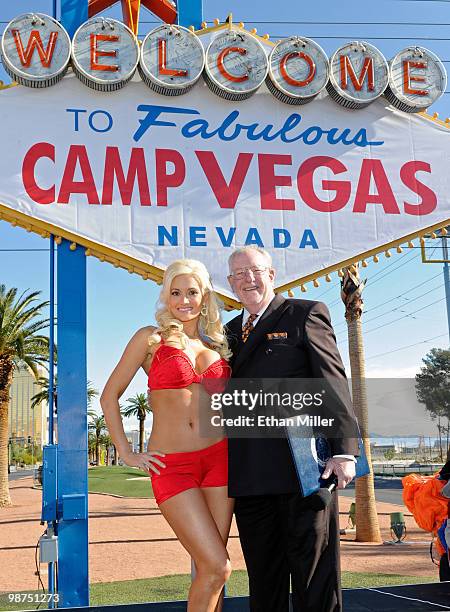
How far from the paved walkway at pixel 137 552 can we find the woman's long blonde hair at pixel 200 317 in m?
9.43

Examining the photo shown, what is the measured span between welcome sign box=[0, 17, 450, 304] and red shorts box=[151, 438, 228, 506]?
2173 millimetres

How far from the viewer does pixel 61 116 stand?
5.33m

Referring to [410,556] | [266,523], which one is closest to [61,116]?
[266,523]

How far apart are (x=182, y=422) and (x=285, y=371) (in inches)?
23.6

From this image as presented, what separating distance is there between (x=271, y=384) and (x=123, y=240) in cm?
245

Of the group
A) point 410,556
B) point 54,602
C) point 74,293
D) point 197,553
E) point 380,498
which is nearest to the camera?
point 197,553

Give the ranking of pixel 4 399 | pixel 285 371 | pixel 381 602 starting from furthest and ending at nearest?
pixel 4 399, pixel 381 602, pixel 285 371

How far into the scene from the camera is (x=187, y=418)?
10.9 feet

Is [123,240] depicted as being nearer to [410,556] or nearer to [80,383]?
[80,383]

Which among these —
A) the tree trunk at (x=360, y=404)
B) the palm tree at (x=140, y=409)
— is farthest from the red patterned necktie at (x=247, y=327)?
the palm tree at (x=140, y=409)

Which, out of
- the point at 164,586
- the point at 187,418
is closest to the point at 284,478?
the point at 187,418

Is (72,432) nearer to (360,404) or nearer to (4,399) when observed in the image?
(360,404)

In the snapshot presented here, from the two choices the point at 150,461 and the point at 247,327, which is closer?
the point at 150,461

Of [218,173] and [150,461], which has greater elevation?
[218,173]
